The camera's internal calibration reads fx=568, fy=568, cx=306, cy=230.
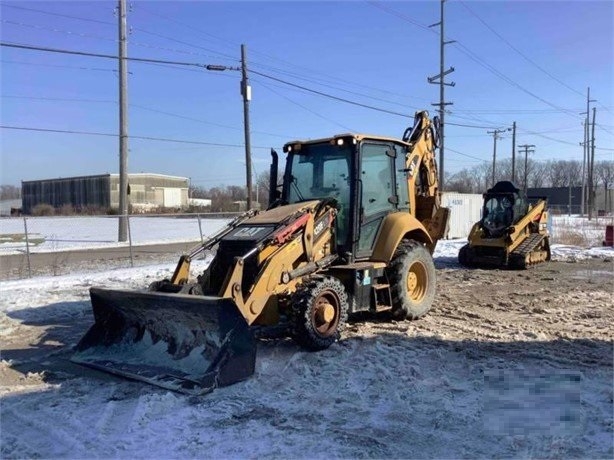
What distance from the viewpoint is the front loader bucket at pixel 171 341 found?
19.3 ft

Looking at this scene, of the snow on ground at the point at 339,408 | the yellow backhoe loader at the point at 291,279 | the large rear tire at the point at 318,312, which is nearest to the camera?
the snow on ground at the point at 339,408

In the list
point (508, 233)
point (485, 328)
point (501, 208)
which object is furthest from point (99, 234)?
point (485, 328)

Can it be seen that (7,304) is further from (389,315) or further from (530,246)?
(530,246)

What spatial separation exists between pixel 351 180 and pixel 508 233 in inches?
405

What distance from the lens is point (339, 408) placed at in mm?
5262

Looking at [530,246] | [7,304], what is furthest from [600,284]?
[7,304]

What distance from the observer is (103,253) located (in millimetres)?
21281

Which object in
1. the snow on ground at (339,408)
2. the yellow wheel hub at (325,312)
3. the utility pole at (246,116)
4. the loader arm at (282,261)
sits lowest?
the snow on ground at (339,408)

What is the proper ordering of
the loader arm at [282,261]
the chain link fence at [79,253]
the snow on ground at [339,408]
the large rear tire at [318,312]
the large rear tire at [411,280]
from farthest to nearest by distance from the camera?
1. the chain link fence at [79,253]
2. the large rear tire at [411,280]
3. the large rear tire at [318,312]
4. the loader arm at [282,261]
5. the snow on ground at [339,408]

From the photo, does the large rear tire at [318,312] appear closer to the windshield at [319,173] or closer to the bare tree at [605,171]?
the windshield at [319,173]

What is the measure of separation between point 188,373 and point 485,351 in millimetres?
3586

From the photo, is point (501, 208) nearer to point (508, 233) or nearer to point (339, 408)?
point (508, 233)

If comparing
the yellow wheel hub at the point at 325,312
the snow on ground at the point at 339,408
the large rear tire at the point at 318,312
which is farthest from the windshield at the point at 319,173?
the snow on ground at the point at 339,408

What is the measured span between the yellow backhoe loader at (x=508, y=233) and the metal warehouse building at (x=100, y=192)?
67.5 metres
